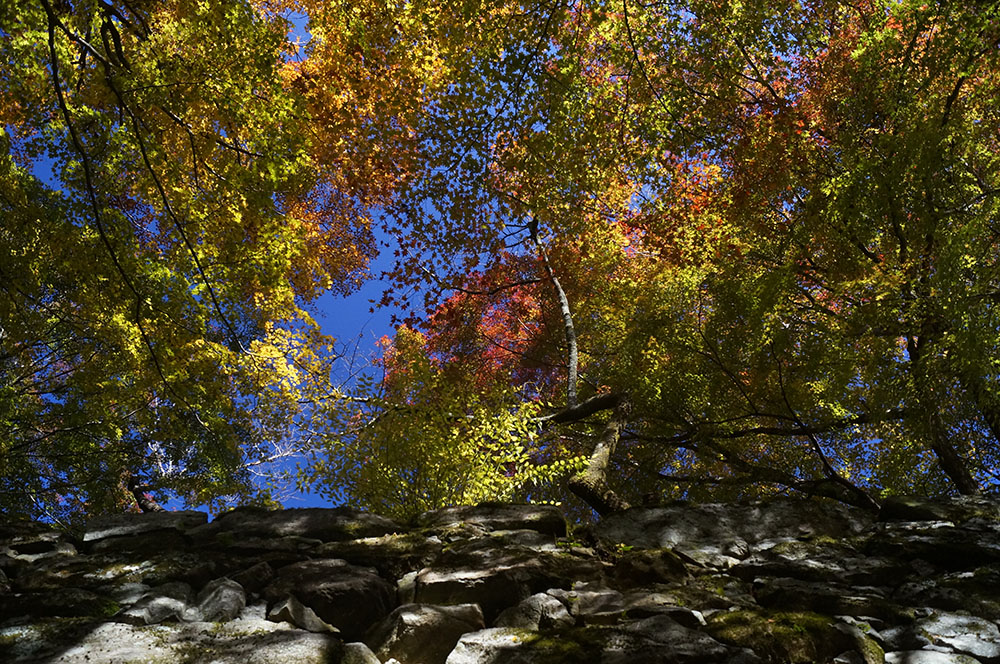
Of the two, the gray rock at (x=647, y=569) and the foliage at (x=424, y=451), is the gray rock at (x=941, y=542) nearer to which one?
the gray rock at (x=647, y=569)

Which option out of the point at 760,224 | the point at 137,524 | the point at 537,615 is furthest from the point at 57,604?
the point at 760,224

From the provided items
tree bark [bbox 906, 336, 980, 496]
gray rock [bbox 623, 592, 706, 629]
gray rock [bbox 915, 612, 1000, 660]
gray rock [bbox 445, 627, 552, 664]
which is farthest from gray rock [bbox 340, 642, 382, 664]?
tree bark [bbox 906, 336, 980, 496]

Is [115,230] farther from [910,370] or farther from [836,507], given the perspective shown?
[910,370]

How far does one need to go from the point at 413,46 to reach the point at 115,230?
601cm

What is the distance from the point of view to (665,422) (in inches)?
366

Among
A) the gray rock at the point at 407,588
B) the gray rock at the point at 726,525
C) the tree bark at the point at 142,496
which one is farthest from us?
the tree bark at the point at 142,496

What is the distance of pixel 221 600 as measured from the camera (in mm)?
4074

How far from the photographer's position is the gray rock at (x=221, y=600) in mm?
3961

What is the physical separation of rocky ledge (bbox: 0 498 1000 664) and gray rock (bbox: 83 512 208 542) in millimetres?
23

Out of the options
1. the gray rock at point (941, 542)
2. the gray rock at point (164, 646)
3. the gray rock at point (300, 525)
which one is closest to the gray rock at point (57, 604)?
the gray rock at point (164, 646)

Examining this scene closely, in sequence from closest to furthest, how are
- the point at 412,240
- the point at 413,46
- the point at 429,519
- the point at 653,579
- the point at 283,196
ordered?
the point at 653,579 < the point at 429,519 < the point at 413,46 < the point at 412,240 < the point at 283,196

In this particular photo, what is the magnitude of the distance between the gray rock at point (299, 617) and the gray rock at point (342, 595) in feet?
0.29

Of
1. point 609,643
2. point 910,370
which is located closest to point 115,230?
point 609,643

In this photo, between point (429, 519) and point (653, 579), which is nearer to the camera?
point (653, 579)
